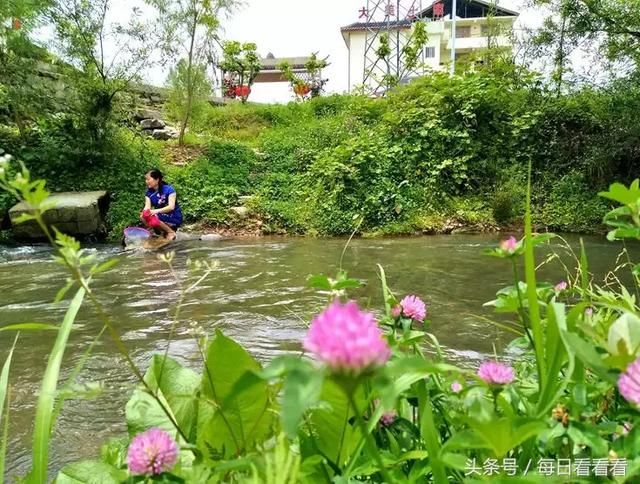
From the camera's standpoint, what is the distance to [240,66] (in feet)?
65.4

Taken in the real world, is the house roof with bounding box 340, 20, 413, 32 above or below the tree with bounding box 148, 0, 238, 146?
above

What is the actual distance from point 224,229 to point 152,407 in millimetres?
8528

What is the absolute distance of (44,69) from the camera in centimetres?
1009

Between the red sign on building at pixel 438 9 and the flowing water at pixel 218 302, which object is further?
the red sign on building at pixel 438 9

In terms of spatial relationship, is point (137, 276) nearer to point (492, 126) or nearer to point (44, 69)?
point (44, 69)

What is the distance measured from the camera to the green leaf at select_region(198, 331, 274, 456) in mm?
860

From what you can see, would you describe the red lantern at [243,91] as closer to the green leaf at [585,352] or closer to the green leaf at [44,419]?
the green leaf at [44,419]

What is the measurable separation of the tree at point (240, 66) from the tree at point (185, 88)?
6416 mm

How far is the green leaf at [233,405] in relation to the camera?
86 cm

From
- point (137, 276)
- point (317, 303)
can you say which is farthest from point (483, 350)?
point (137, 276)

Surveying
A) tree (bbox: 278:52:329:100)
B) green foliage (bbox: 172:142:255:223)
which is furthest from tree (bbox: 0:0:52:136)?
tree (bbox: 278:52:329:100)

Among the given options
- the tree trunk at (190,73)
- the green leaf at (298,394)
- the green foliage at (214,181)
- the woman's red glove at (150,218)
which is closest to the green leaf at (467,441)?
the green leaf at (298,394)

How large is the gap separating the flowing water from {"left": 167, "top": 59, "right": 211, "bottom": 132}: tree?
5.28m

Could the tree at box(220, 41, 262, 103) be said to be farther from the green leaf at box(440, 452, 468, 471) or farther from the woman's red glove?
the green leaf at box(440, 452, 468, 471)
